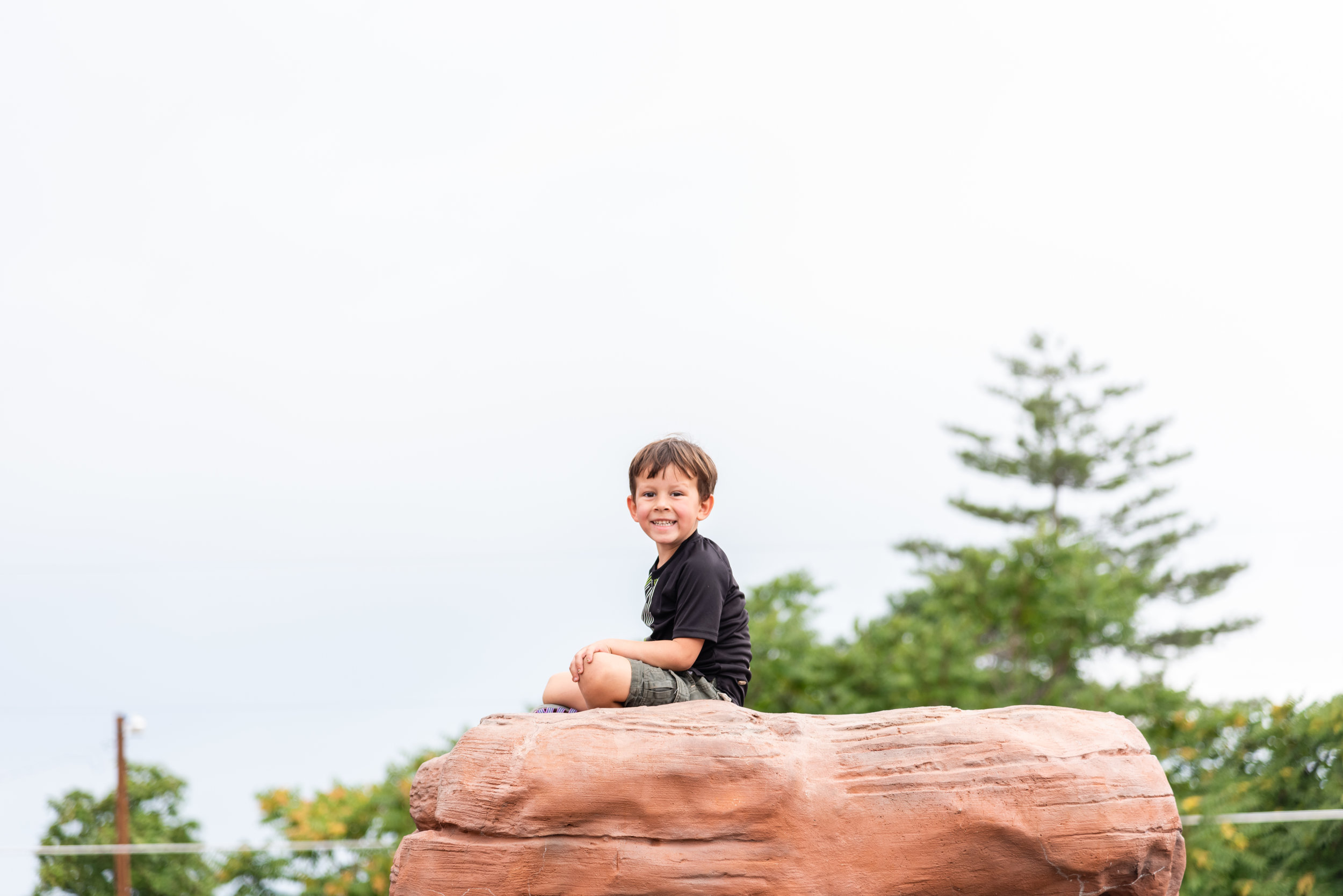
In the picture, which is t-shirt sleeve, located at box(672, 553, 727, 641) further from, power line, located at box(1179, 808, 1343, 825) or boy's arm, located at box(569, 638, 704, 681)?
power line, located at box(1179, 808, 1343, 825)

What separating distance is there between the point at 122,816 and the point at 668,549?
12620 mm

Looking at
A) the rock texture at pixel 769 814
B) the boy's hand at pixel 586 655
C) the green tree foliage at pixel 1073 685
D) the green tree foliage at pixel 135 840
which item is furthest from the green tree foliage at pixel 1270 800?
the green tree foliage at pixel 135 840

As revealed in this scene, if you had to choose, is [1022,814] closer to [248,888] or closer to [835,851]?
[835,851]

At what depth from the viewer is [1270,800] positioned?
12422 mm

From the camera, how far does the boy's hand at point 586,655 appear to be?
5395 mm

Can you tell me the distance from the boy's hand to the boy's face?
1.75 ft

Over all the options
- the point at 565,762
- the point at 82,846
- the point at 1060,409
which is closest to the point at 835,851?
the point at 565,762

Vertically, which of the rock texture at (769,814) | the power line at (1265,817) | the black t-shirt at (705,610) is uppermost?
the black t-shirt at (705,610)

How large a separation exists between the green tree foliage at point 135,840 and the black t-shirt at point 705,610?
40.0 ft

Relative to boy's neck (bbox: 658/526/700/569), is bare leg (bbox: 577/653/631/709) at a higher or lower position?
lower

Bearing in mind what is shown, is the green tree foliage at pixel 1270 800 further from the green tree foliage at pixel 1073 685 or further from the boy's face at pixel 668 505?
the boy's face at pixel 668 505

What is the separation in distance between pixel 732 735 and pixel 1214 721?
9.85 metres

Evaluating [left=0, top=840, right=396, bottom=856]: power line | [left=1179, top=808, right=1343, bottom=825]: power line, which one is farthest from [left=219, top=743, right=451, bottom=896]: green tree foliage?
[left=1179, top=808, right=1343, bottom=825]: power line

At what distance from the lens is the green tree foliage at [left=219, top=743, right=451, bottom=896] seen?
47.6 feet
